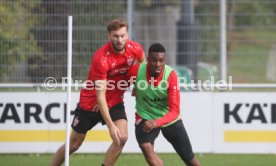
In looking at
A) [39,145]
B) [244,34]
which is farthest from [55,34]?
[244,34]

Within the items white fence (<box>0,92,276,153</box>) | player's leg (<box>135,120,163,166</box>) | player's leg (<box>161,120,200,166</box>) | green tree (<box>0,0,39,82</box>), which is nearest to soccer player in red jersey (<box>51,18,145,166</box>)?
player's leg (<box>135,120,163,166</box>)

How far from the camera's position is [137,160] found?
13.4 meters

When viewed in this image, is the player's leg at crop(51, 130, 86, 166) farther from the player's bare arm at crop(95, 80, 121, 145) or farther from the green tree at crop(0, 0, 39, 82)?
the green tree at crop(0, 0, 39, 82)

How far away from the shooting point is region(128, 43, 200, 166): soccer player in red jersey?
9820mm

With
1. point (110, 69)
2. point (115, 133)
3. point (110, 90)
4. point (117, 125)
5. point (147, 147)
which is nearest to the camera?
point (115, 133)

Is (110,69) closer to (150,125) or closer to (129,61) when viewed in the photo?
(129,61)

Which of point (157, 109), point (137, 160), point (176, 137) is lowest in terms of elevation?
point (137, 160)

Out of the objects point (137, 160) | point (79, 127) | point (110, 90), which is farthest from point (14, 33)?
point (110, 90)

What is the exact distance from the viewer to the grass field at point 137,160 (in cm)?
1291

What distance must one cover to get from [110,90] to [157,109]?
0.86 m

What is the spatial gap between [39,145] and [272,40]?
17.8ft

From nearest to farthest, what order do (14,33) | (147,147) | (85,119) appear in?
1. (147,147)
2. (85,119)
3. (14,33)

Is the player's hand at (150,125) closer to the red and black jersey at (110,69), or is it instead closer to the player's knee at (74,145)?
the red and black jersey at (110,69)

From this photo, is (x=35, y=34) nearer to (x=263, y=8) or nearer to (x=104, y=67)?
(x=263, y=8)
